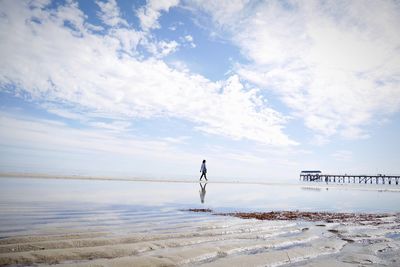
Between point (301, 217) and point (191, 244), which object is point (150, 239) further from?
point (301, 217)

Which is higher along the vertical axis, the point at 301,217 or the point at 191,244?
the point at 301,217

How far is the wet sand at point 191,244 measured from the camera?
5.04 metres

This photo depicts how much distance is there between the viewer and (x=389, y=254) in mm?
6430

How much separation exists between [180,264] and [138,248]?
112 centimetres

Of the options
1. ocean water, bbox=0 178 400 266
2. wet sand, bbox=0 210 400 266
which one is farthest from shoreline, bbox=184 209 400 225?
wet sand, bbox=0 210 400 266

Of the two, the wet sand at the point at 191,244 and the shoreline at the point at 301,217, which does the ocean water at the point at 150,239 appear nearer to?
the wet sand at the point at 191,244

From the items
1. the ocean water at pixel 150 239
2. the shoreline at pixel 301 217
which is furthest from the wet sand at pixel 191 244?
the shoreline at pixel 301 217

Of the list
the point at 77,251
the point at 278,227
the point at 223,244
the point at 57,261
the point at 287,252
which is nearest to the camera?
the point at 57,261

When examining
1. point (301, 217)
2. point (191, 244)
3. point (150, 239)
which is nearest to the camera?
point (191, 244)

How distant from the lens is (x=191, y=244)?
21.1 ft

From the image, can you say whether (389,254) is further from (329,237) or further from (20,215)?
(20,215)

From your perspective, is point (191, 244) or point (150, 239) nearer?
→ point (191, 244)

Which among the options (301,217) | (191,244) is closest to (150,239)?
(191,244)

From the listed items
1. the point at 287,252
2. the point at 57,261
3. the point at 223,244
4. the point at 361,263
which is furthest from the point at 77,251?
the point at 361,263
